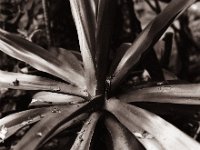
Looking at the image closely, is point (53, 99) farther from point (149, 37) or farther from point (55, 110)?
point (149, 37)

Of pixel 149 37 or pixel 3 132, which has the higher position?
pixel 149 37

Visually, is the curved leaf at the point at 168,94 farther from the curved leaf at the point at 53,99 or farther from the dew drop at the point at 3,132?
the dew drop at the point at 3,132

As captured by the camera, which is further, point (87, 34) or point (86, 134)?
point (87, 34)

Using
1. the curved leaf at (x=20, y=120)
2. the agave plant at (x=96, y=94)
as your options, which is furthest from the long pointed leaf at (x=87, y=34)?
the curved leaf at (x=20, y=120)

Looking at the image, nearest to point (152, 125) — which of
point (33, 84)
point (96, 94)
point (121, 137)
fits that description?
point (121, 137)

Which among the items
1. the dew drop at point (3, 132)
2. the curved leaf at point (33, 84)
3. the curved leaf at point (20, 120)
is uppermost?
the curved leaf at point (33, 84)

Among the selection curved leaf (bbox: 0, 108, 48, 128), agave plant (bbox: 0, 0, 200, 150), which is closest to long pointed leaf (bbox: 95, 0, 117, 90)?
agave plant (bbox: 0, 0, 200, 150)

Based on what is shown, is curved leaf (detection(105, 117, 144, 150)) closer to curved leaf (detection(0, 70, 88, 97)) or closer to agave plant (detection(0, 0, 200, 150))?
agave plant (detection(0, 0, 200, 150))

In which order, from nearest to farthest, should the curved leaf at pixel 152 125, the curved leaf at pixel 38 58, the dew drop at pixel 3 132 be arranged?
the curved leaf at pixel 152 125 < the dew drop at pixel 3 132 < the curved leaf at pixel 38 58
